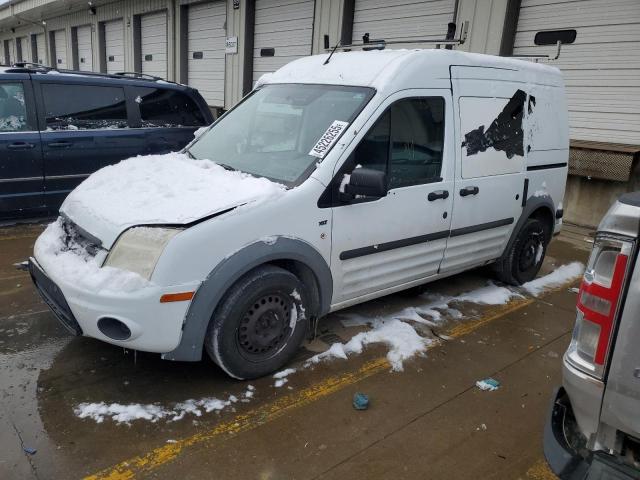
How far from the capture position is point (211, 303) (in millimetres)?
2752

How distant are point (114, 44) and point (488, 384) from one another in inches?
768

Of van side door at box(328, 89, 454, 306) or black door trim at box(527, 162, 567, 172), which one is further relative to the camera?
black door trim at box(527, 162, 567, 172)

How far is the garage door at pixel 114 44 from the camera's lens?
1818 centimetres

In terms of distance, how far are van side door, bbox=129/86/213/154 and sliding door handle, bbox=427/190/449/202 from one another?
3858 millimetres

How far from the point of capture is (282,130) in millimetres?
3643

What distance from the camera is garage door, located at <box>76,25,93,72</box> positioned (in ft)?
66.8

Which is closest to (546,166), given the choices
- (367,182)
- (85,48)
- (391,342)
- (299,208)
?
(391,342)

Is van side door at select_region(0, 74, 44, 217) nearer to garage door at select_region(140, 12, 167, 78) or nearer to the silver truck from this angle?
the silver truck

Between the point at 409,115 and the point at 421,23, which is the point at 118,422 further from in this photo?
the point at 421,23

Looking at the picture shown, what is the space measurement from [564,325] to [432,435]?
2.09m

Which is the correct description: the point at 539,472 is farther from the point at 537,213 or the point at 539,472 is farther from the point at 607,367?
the point at 537,213

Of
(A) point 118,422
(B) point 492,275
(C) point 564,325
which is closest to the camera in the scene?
(A) point 118,422

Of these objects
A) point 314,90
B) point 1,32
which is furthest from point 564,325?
point 1,32

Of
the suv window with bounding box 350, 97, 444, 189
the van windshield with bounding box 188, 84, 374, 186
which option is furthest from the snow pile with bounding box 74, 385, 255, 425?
the suv window with bounding box 350, 97, 444, 189
